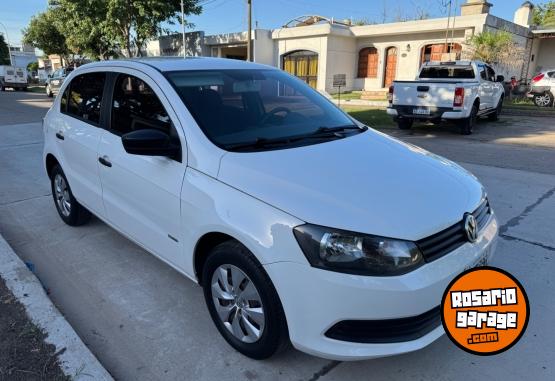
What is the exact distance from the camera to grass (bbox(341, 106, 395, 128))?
13133mm

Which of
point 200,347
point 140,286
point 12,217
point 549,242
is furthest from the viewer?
point 12,217

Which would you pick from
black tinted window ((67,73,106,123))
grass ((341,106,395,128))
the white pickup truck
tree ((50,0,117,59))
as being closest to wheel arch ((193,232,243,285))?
black tinted window ((67,73,106,123))

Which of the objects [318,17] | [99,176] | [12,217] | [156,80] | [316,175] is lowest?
[12,217]

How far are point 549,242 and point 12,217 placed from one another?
19.2ft

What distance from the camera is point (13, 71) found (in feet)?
123

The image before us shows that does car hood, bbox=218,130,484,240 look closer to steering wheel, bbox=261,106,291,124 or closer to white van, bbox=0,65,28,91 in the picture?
steering wheel, bbox=261,106,291,124

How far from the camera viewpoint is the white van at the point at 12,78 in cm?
3703

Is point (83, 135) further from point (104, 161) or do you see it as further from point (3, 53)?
point (3, 53)

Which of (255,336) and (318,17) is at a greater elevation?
(318,17)

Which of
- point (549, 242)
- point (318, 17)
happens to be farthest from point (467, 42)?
point (549, 242)

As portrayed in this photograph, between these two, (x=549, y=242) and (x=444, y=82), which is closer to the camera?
(x=549, y=242)

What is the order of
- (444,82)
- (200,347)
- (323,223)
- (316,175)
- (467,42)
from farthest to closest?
(467,42) < (444,82) < (200,347) < (316,175) < (323,223)

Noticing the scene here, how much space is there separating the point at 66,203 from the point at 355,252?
147 inches

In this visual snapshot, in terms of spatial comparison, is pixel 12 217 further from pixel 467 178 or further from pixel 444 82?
pixel 444 82
